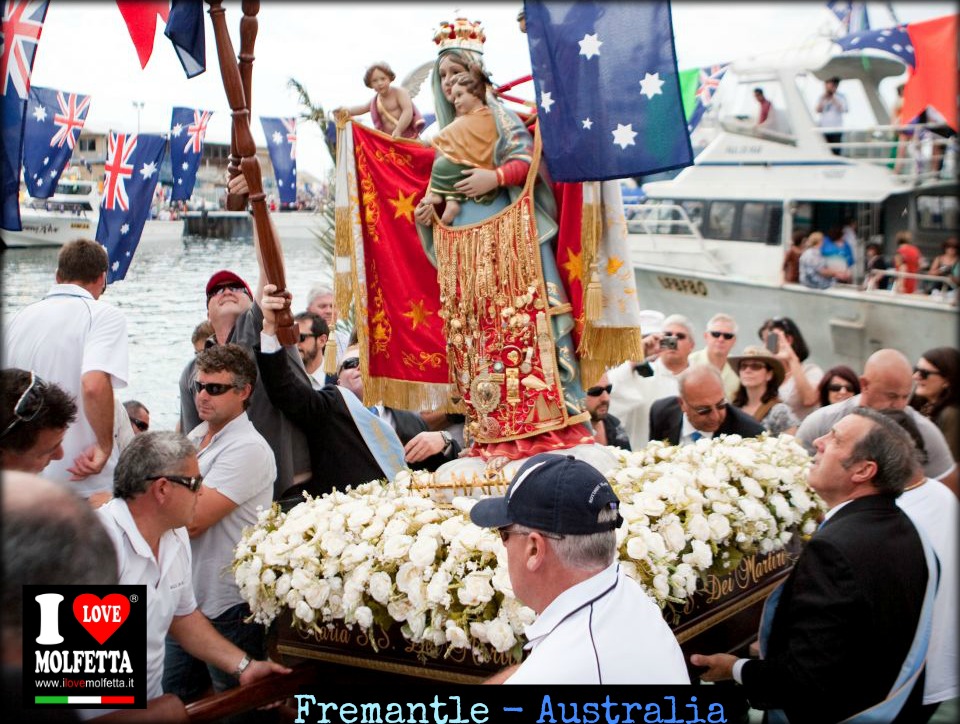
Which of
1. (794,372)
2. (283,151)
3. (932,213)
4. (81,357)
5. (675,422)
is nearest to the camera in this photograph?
(81,357)

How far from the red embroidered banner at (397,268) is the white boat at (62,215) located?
4.57 ft

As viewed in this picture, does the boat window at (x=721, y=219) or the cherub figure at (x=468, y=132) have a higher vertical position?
the cherub figure at (x=468, y=132)

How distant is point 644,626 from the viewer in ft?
6.70

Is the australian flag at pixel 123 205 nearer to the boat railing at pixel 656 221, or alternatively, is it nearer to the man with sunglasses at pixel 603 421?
the man with sunglasses at pixel 603 421

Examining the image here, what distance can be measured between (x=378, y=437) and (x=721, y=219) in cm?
1205

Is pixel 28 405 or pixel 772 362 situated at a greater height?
pixel 28 405

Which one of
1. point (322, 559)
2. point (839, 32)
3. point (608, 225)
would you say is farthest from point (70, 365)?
point (839, 32)

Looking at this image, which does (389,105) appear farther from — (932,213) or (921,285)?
(932,213)

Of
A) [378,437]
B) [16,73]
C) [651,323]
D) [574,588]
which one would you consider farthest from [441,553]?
[651,323]

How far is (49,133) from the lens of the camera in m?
4.29

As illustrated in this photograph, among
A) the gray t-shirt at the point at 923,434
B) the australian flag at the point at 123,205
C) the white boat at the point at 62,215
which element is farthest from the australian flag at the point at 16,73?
the gray t-shirt at the point at 923,434

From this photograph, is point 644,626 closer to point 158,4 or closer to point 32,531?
point 32,531

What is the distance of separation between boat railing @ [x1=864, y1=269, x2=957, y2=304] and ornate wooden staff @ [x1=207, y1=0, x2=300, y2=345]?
10016mm

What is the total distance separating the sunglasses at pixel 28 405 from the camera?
2807 millimetres
